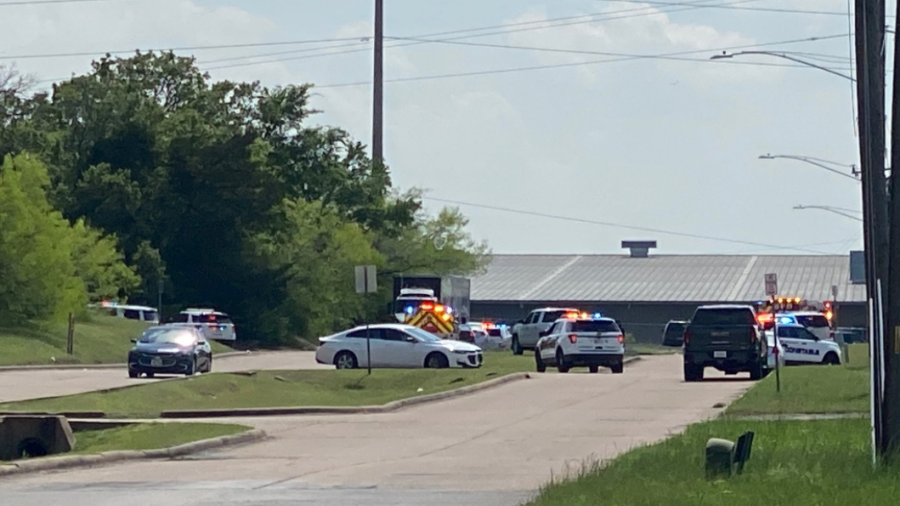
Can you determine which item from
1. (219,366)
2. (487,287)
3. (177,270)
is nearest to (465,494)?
(219,366)

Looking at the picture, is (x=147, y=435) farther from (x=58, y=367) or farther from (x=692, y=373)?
(x=58, y=367)

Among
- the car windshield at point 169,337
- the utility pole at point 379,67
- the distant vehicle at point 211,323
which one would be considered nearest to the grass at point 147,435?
the car windshield at point 169,337

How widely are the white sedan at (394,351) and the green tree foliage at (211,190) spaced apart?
23.1 m

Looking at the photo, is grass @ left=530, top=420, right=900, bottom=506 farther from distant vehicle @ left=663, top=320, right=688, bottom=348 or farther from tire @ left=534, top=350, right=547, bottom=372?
distant vehicle @ left=663, top=320, right=688, bottom=348

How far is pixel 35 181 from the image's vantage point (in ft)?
175

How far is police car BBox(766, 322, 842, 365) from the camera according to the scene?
4688 centimetres

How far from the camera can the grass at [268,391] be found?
27.2m

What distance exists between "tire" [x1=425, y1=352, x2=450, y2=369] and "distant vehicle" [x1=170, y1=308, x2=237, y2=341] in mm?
22174

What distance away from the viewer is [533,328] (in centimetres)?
5762

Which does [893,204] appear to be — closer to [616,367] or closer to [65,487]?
[65,487]

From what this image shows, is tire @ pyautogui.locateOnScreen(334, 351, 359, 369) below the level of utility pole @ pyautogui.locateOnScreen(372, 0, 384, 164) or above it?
below

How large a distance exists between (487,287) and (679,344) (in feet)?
104

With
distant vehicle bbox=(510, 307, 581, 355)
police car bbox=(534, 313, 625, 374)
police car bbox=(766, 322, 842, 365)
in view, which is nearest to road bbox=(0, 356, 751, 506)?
police car bbox=(534, 313, 625, 374)

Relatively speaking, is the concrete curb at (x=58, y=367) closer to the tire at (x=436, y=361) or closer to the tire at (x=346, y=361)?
the tire at (x=346, y=361)
